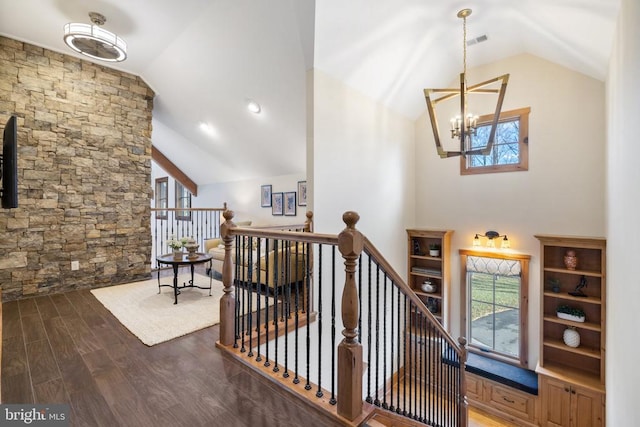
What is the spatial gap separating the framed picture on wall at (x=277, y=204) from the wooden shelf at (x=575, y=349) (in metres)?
4.92

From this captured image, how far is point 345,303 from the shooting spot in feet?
5.33

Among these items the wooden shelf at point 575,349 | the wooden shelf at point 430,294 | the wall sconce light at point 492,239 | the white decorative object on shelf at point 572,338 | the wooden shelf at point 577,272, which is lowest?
the wooden shelf at point 575,349

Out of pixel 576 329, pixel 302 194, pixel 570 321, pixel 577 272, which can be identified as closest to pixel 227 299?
pixel 302 194

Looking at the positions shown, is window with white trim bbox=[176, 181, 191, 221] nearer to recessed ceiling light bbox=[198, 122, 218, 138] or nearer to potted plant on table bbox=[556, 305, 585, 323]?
recessed ceiling light bbox=[198, 122, 218, 138]

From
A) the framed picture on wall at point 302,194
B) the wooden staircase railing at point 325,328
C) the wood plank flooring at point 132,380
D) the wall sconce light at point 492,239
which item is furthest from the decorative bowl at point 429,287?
the wood plank flooring at point 132,380

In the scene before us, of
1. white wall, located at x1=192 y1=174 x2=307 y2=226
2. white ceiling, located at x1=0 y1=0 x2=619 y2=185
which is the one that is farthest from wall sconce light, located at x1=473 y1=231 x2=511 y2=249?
white wall, located at x1=192 y1=174 x2=307 y2=226

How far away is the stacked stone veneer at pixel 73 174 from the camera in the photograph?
3512 millimetres

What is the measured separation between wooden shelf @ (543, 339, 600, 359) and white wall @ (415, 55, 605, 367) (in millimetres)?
296

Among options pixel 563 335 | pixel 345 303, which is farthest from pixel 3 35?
pixel 563 335

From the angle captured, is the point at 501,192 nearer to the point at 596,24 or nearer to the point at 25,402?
the point at 596,24

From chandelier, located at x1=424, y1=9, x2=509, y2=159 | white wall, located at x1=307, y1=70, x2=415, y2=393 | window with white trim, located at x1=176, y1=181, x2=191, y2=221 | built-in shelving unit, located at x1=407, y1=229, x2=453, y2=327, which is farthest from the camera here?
window with white trim, located at x1=176, y1=181, x2=191, y2=221

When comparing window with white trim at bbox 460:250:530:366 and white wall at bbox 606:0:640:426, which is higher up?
white wall at bbox 606:0:640:426

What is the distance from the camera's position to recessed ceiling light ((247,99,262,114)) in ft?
14.5

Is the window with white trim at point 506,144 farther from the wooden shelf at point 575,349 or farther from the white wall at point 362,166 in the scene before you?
the wooden shelf at point 575,349
